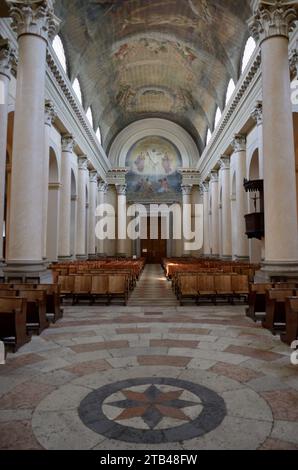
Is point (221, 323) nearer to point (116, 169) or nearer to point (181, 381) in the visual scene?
point (181, 381)

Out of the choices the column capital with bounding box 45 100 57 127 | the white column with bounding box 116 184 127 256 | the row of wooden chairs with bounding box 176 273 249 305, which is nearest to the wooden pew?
the row of wooden chairs with bounding box 176 273 249 305

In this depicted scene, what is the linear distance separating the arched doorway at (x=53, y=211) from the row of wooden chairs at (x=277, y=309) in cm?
1149

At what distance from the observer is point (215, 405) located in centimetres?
313

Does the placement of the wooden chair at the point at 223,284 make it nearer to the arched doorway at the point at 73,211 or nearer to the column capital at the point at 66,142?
the column capital at the point at 66,142

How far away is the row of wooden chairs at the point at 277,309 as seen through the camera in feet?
16.8

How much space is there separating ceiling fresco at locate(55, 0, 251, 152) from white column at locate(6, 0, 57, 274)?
19.0 feet

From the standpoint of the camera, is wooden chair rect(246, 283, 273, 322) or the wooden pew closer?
wooden chair rect(246, 283, 273, 322)

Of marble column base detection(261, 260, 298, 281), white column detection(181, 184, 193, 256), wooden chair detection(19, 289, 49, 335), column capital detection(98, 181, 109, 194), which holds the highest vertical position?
column capital detection(98, 181, 109, 194)

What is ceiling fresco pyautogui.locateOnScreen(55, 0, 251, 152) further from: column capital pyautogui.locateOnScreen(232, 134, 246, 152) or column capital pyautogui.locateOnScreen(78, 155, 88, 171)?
column capital pyautogui.locateOnScreen(78, 155, 88, 171)

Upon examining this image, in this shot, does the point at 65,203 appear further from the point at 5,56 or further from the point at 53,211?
the point at 5,56

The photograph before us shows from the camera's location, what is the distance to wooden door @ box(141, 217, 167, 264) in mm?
36156

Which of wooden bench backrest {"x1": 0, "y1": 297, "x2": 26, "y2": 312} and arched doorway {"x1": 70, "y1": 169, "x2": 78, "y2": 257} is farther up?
arched doorway {"x1": 70, "y1": 169, "x2": 78, "y2": 257}

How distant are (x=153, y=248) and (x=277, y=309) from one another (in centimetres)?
3042

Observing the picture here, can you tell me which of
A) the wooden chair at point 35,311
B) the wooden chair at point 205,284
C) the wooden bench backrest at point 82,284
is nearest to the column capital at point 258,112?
the wooden chair at point 205,284
